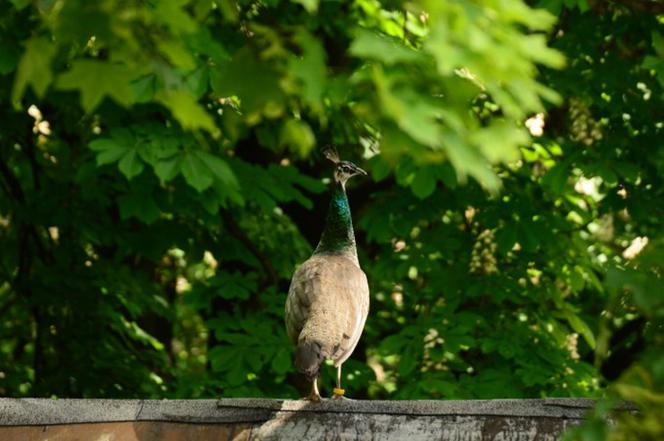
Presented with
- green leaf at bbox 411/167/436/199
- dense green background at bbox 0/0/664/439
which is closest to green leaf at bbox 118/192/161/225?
dense green background at bbox 0/0/664/439

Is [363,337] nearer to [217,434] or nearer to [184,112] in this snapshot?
[217,434]

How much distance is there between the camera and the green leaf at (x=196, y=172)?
21.4 ft

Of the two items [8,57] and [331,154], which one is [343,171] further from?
[8,57]

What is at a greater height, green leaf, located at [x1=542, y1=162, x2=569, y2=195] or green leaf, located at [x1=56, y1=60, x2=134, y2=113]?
green leaf, located at [x1=56, y1=60, x2=134, y2=113]

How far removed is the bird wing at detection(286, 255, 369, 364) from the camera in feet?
18.8

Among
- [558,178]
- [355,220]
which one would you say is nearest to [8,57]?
[558,178]

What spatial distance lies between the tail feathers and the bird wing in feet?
0.15

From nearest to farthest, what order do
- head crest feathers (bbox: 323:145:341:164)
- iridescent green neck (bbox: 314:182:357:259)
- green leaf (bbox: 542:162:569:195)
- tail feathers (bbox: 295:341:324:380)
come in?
tail feathers (bbox: 295:341:324:380) < iridescent green neck (bbox: 314:182:357:259) < head crest feathers (bbox: 323:145:341:164) < green leaf (bbox: 542:162:569:195)

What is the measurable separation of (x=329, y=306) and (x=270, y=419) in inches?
40.7

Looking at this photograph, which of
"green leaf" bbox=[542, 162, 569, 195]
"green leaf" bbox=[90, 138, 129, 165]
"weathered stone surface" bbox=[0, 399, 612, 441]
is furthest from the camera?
"green leaf" bbox=[542, 162, 569, 195]

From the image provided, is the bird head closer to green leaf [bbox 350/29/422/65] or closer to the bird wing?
the bird wing

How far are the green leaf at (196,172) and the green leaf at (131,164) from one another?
27 centimetres

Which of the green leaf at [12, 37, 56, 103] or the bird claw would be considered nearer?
the green leaf at [12, 37, 56, 103]

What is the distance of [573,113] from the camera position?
320 inches
